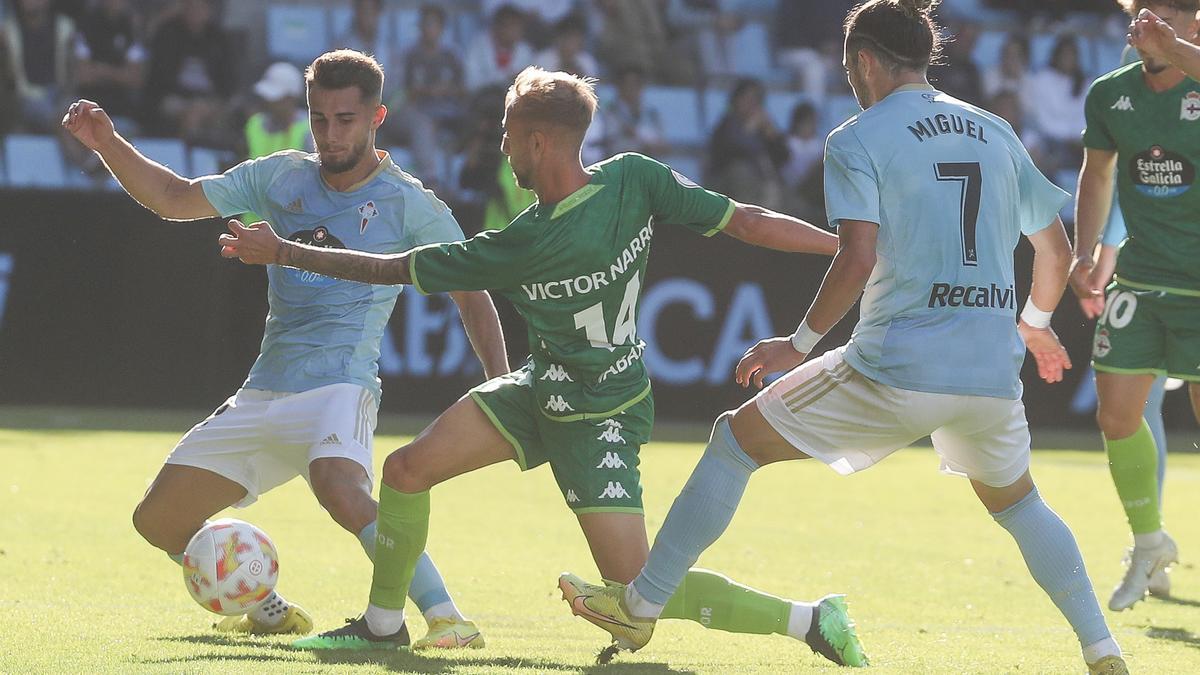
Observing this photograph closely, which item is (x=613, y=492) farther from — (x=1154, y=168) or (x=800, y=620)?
(x=1154, y=168)

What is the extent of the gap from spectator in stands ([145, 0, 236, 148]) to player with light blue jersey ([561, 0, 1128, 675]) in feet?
40.4

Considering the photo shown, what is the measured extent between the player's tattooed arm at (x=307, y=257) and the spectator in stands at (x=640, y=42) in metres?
13.5

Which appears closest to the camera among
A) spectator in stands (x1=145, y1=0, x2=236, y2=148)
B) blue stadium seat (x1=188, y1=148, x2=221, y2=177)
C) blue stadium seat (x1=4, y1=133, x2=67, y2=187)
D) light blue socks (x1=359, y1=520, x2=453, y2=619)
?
light blue socks (x1=359, y1=520, x2=453, y2=619)

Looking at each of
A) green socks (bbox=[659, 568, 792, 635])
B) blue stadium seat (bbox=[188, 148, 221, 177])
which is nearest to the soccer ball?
green socks (bbox=[659, 568, 792, 635])

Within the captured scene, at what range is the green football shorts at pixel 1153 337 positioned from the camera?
6.97 m

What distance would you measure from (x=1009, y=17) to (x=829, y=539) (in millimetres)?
14005

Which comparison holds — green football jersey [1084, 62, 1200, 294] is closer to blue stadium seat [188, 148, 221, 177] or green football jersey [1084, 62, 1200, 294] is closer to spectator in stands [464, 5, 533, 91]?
blue stadium seat [188, 148, 221, 177]

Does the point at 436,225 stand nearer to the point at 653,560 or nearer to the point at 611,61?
the point at 653,560

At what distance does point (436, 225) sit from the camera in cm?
615

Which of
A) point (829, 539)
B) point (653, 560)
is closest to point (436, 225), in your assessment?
point (653, 560)

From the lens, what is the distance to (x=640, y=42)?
19.0 m

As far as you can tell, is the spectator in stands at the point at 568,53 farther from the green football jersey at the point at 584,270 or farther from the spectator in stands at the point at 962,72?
the green football jersey at the point at 584,270

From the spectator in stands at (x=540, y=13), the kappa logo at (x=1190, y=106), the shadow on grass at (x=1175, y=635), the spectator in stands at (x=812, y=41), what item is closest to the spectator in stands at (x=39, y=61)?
the spectator in stands at (x=540, y=13)

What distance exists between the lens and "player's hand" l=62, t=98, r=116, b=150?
232 inches
